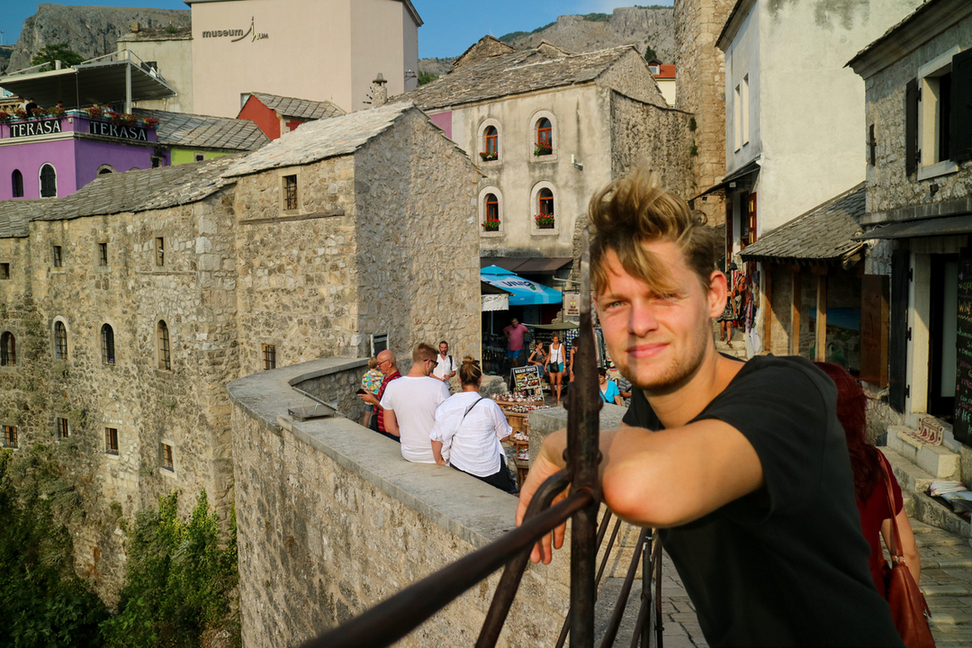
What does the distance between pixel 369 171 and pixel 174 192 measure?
547cm

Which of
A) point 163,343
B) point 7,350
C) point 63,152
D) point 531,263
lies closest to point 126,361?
point 163,343

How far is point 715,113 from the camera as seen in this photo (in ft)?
84.0

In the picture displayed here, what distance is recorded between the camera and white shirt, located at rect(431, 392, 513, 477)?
5312mm

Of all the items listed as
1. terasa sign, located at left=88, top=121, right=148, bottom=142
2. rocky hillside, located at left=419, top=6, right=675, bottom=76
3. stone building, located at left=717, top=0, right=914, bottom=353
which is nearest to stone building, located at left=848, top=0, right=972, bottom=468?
stone building, located at left=717, top=0, right=914, bottom=353

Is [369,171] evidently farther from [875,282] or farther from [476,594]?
[476,594]

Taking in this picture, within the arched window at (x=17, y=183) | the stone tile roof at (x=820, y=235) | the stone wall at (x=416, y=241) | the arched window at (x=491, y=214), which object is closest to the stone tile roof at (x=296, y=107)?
the arched window at (x=491, y=214)

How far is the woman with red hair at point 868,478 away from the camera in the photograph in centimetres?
273

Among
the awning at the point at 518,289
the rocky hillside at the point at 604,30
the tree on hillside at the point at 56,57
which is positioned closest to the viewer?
the awning at the point at 518,289

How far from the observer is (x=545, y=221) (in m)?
24.5

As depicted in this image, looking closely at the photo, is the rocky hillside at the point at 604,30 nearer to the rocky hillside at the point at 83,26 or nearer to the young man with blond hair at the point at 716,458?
the rocky hillside at the point at 83,26

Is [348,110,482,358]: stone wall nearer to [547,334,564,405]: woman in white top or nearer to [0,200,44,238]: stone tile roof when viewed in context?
[547,334,564,405]: woman in white top

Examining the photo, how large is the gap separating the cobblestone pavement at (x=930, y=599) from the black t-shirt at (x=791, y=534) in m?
2.30

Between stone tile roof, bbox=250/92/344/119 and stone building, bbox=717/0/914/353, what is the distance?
19.1 meters

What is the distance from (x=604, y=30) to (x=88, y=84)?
264 feet
